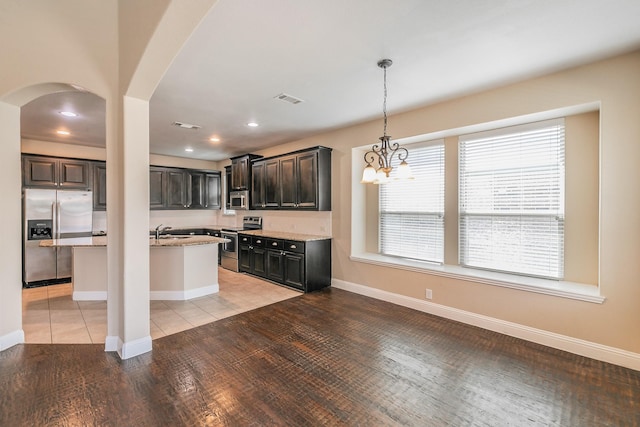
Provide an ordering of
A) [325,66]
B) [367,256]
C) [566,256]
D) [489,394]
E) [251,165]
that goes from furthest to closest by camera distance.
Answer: [251,165] < [367,256] < [566,256] < [325,66] < [489,394]

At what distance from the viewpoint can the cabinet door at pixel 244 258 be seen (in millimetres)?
5984

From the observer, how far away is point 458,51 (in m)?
2.56

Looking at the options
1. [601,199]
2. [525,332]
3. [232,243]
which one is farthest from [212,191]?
[601,199]

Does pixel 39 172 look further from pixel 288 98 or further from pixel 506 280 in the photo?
pixel 506 280

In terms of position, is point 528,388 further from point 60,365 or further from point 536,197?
point 60,365

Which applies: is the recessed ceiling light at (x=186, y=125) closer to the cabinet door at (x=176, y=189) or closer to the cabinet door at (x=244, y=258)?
the cabinet door at (x=244, y=258)

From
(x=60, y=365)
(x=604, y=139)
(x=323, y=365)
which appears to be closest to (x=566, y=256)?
(x=604, y=139)

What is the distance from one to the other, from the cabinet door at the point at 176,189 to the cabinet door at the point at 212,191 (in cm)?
52

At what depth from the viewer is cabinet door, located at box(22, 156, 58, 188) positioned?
5.27 metres

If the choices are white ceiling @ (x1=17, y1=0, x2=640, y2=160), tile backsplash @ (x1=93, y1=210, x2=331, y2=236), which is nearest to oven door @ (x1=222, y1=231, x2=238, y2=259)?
tile backsplash @ (x1=93, y1=210, x2=331, y2=236)

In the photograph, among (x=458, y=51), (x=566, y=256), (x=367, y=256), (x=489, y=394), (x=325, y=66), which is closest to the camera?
(x=489, y=394)

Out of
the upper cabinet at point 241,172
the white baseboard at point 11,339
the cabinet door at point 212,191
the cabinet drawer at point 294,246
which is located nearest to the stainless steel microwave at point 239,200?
the upper cabinet at point 241,172

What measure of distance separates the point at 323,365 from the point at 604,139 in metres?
3.31

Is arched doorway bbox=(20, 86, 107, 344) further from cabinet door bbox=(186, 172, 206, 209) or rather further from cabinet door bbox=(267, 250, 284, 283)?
cabinet door bbox=(267, 250, 284, 283)
